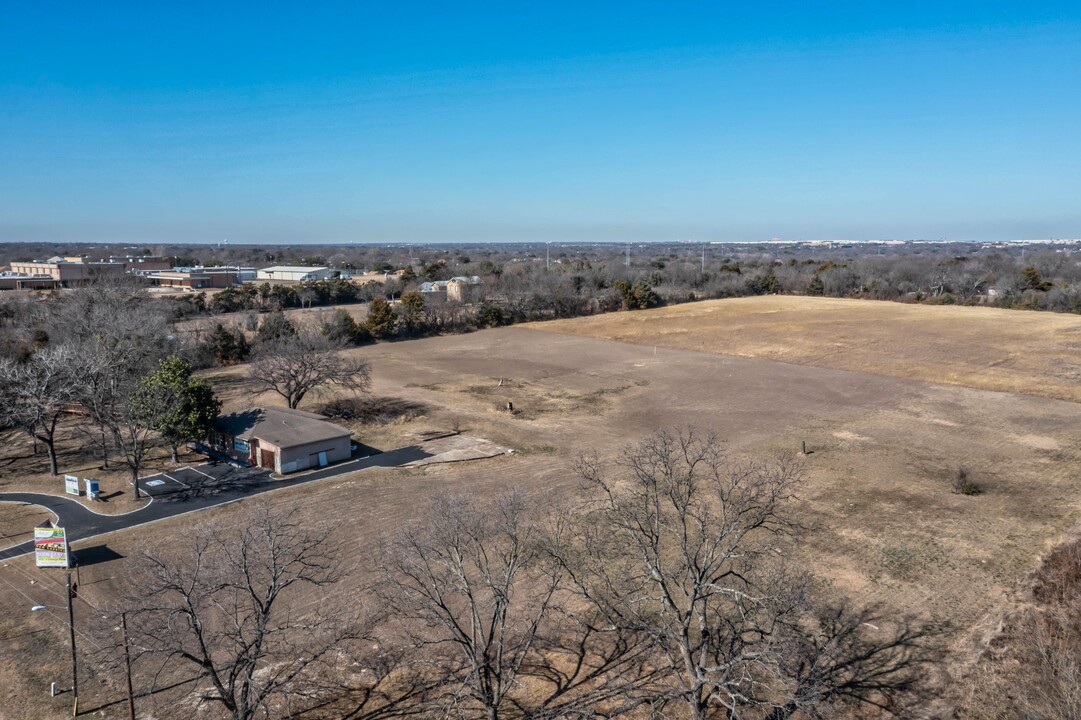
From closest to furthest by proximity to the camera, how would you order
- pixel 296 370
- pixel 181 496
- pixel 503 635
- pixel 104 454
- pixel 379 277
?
pixel 503 635 → pixel 181 496 → pixel 104 454 → pixel 296 370 → pixel 379 277

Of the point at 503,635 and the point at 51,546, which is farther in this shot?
the point at 51,546

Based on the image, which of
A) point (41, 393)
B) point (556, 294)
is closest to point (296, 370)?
point (41, 393)

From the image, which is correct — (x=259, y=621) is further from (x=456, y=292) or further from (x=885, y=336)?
(x=456, y=292)

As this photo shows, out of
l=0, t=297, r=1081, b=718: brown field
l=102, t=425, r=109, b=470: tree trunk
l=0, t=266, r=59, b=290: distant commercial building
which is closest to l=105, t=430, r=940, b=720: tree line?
l=0, t=297, r=1081, b=718: brown field

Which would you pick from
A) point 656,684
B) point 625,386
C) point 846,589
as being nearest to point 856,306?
point 625,386

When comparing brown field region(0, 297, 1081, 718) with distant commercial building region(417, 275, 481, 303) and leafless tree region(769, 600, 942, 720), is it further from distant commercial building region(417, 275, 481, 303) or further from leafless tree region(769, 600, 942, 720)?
distant commercial building region(417, 275, 481, 303)

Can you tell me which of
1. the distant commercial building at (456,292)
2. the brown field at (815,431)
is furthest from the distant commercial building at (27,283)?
the brown field at (815,431)

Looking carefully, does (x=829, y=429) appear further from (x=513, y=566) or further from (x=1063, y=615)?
(x=513, y=566)

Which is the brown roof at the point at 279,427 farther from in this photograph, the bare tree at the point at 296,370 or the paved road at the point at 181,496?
the bare tree at the point at 296,370
